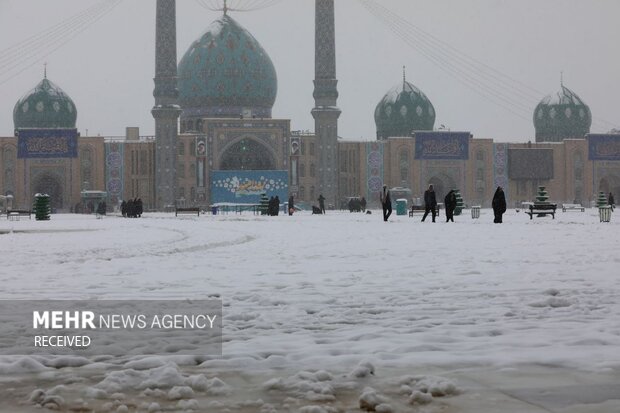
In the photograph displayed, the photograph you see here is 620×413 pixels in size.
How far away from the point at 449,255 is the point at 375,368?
5.85 metres

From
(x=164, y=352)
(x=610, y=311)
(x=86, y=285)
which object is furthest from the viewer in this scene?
(x=86, y=285)

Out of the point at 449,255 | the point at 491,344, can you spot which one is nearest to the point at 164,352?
the point at 491,344

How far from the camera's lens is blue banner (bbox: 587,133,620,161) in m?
52.8

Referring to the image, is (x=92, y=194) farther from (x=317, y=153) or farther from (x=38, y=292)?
(x=38, y=292)

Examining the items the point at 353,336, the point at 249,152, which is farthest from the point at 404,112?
the point at 353,336

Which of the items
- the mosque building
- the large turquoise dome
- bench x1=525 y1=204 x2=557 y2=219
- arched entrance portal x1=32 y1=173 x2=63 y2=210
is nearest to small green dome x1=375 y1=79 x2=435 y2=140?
the mosque building

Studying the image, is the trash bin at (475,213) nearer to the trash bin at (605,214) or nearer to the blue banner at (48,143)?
the trash bin at (605,214)

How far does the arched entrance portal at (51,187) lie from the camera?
48.4 metres

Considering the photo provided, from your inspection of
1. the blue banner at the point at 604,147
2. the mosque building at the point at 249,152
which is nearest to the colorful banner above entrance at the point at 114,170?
the mosque building at the point at 249,152

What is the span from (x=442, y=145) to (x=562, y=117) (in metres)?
10.0

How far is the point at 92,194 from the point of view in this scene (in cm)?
4681

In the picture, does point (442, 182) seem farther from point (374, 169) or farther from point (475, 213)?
point (475, 213)

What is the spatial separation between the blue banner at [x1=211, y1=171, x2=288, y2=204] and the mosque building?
2.1 inches

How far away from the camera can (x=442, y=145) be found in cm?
5069
